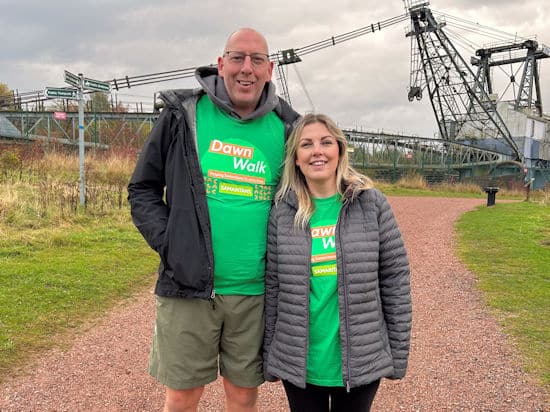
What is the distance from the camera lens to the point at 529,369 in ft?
13.6

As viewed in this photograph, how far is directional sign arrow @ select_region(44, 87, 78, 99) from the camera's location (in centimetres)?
953

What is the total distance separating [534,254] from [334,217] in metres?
8.07

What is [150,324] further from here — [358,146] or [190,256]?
[358,146]

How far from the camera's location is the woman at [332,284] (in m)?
2.31

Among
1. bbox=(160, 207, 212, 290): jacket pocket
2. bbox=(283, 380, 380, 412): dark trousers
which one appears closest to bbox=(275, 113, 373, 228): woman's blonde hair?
bbox=(160, 207, 212, 290): jacket pocket

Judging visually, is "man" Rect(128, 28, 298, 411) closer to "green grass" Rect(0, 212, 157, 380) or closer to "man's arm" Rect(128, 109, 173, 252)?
"man's arm" Rect(128, 109, 173, 252)

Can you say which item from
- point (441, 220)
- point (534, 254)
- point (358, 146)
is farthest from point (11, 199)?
point (358, 146)

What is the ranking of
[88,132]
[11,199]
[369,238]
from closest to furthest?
[369,238] → [11,199] → [88,132]

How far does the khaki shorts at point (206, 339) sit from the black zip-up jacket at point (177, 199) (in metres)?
0.11

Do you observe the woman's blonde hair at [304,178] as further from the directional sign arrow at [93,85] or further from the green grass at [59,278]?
the directional sign arrow at [93,85]

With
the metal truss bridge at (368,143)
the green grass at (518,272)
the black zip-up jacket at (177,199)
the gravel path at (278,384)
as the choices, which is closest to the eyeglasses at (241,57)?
the black zip-up jacket at (177,199)

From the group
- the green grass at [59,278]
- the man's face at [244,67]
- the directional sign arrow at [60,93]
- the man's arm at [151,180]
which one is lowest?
the green grass at [59,278]

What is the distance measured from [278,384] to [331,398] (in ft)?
5.32

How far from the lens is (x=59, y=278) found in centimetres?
634
